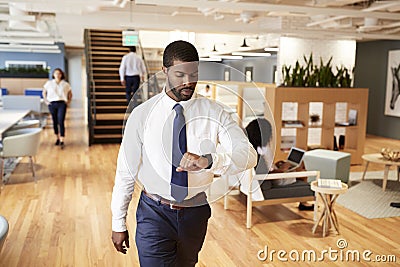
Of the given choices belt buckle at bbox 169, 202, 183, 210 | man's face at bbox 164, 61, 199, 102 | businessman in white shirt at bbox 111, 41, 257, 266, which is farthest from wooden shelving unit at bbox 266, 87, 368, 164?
man's face at bbox 164, 61, 199, 102

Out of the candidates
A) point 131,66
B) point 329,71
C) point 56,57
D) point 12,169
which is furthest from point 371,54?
point 56,57

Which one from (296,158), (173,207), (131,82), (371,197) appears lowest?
(371,197)

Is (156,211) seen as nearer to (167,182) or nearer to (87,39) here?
(167,182)

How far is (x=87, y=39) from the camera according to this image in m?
10.5

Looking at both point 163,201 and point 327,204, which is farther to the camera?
point 327,204

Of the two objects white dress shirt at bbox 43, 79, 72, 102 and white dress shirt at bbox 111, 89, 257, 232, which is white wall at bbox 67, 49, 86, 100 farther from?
white dress shirt at bbox 111, 89, 257, 232

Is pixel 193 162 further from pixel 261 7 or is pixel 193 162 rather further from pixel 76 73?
pixel 76 73

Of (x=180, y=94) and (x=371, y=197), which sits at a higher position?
(x=180, y=94)

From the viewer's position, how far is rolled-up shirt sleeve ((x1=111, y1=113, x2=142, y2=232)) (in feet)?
5.10

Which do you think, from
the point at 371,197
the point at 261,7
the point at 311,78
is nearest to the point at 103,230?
the point at 371,197

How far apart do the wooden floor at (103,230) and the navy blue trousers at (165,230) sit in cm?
172

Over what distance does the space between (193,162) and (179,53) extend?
380 millimetres

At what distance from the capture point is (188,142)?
1396 millimetres

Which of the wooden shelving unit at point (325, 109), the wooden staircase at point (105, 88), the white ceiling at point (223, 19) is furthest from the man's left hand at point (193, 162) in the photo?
the wooden staircase at point (105, 88)
